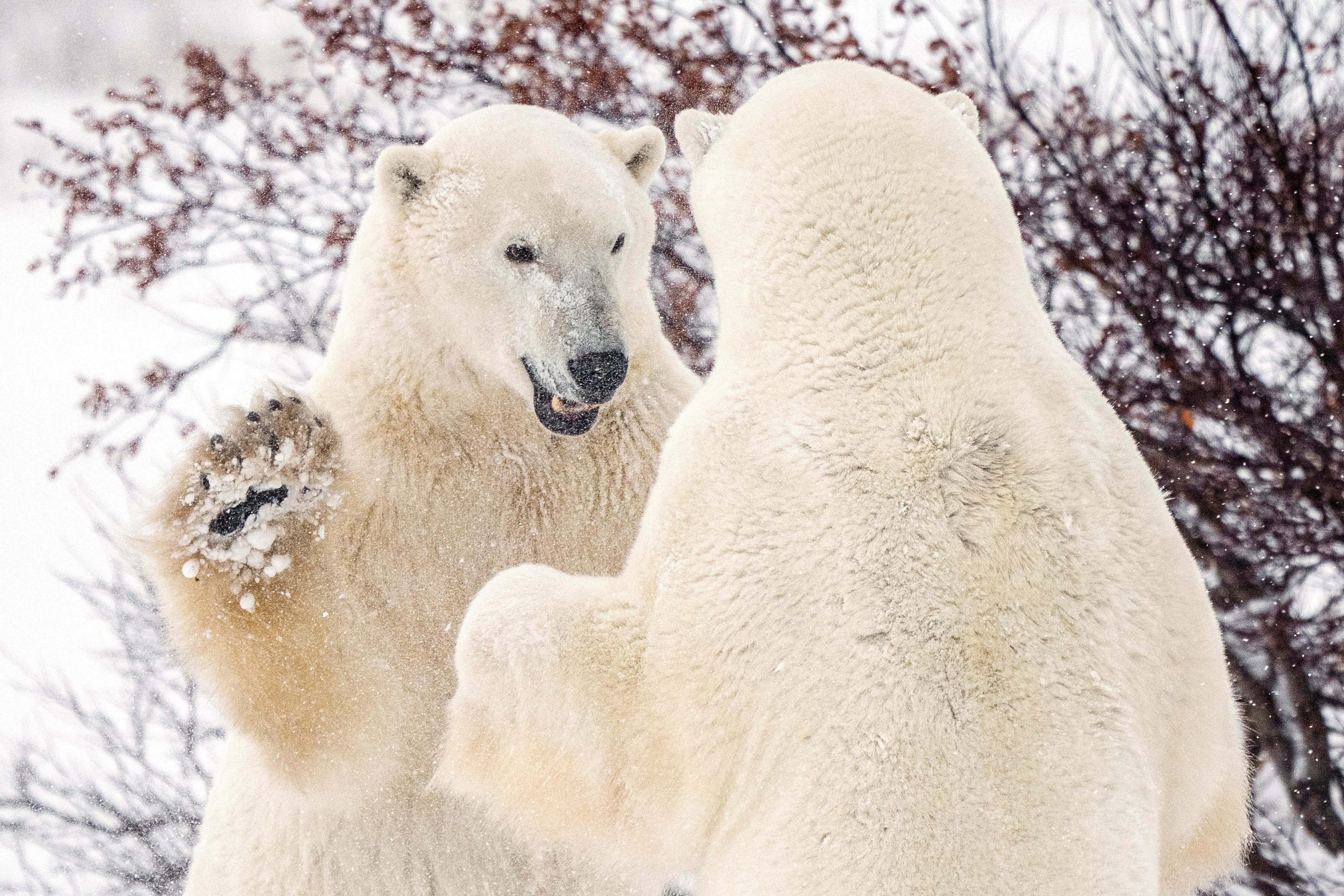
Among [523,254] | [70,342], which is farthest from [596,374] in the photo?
[70,342]

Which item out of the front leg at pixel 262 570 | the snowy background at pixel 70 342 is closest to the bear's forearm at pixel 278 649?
the front leg at pixel 262 570

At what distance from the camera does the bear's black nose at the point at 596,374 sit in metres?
1.65

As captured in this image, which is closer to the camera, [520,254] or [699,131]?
[699,131]

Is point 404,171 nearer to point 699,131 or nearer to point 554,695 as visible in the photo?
point 699,131

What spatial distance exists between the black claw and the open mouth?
35 centimetres

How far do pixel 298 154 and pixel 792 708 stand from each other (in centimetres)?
325

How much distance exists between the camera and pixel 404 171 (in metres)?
1.86

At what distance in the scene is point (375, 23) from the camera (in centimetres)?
379

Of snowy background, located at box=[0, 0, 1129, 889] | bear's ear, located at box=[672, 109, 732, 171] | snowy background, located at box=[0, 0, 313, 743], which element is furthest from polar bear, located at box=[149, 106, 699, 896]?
snowy background, located at box=[0, 0, 313, 743]

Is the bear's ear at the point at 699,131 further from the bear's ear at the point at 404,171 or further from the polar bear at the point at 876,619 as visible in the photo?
the bear's ear at the point at 404,171

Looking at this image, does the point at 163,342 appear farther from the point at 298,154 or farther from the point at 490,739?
the point at 490,739

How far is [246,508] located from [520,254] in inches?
19.8

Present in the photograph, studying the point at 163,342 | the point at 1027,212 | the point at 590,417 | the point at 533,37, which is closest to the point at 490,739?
the point at 590,417

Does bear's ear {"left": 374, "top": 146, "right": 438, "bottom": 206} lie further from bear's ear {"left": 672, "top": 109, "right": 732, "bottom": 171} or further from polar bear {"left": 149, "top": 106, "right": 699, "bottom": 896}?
bear's ear {"left": 672, "top": 109, "right": 732, "bottom": 171}
